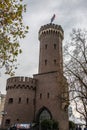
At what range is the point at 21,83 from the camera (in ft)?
125

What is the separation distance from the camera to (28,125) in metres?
32.7

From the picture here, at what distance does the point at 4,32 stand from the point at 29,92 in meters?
28.0

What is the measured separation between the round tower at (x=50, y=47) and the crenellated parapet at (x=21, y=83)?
2710mm

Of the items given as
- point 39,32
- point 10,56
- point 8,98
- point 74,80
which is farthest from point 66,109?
point 10,56

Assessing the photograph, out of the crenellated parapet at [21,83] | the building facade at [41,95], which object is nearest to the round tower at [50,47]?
the building facade at [41,95]

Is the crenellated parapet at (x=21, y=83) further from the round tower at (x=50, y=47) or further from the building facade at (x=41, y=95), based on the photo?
the round tower at (x=50, y=47)

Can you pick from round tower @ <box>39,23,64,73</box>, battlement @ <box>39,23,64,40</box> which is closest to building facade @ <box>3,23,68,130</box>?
round tower @ <box>39,23,64,73</box>

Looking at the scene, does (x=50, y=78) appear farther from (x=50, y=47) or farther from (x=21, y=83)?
(x=50, y=47)

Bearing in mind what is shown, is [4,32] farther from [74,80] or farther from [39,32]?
[39,32]

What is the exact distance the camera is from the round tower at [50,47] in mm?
39500

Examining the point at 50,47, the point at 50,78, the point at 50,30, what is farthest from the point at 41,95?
the point at 50,30

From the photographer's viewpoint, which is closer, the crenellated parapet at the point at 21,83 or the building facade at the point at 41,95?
the building facade at the point at 41,95

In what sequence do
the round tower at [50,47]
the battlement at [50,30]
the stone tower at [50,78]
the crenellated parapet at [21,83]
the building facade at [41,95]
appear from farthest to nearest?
the battlement at [50,30] → the round tower at [50,47] → the crenellated parapet at [21,83] → the building facade at [41,95] → the stone tower at [50,78]

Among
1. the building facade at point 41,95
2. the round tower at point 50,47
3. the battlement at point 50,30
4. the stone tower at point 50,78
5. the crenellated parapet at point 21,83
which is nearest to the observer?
the stone tower at point 50,78
